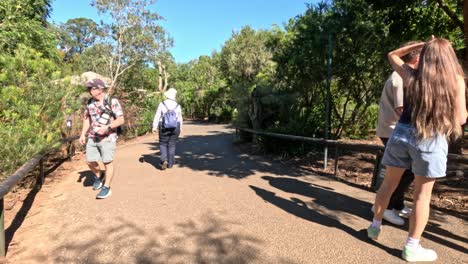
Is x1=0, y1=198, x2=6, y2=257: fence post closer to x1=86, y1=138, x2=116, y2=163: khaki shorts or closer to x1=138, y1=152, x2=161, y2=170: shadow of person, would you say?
x1=86, y1=138, x2=116, y2=163: khaki shorts

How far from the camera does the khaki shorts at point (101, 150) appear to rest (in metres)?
4.98

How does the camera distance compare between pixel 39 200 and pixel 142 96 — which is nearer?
pixel 39 200

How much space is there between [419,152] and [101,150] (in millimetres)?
4097

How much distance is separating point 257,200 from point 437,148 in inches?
102

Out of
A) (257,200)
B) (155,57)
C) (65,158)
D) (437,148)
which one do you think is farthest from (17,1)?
(155,57)

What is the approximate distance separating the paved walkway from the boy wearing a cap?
1.97 feet

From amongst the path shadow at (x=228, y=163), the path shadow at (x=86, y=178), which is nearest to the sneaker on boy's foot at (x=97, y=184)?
the path shadow at (x=86, y=178)

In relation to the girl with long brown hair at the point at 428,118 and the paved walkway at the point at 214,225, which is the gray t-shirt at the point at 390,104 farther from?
the paved walkway at the point at 214,225

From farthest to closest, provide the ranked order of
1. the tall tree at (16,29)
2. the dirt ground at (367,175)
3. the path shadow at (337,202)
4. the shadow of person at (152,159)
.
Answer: the tall tree at (16,29) → the shadow of person at (152,159) → the dirt ground at (367,175) → the path shadow at (337,202)

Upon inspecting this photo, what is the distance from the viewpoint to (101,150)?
5.01 metres

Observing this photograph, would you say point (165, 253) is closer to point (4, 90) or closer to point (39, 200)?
point (39, 200)

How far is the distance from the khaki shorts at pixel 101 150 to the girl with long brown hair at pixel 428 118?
384 cm

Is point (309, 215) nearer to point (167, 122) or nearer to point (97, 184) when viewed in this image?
point (97, 184)

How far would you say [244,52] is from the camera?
2955 cm
